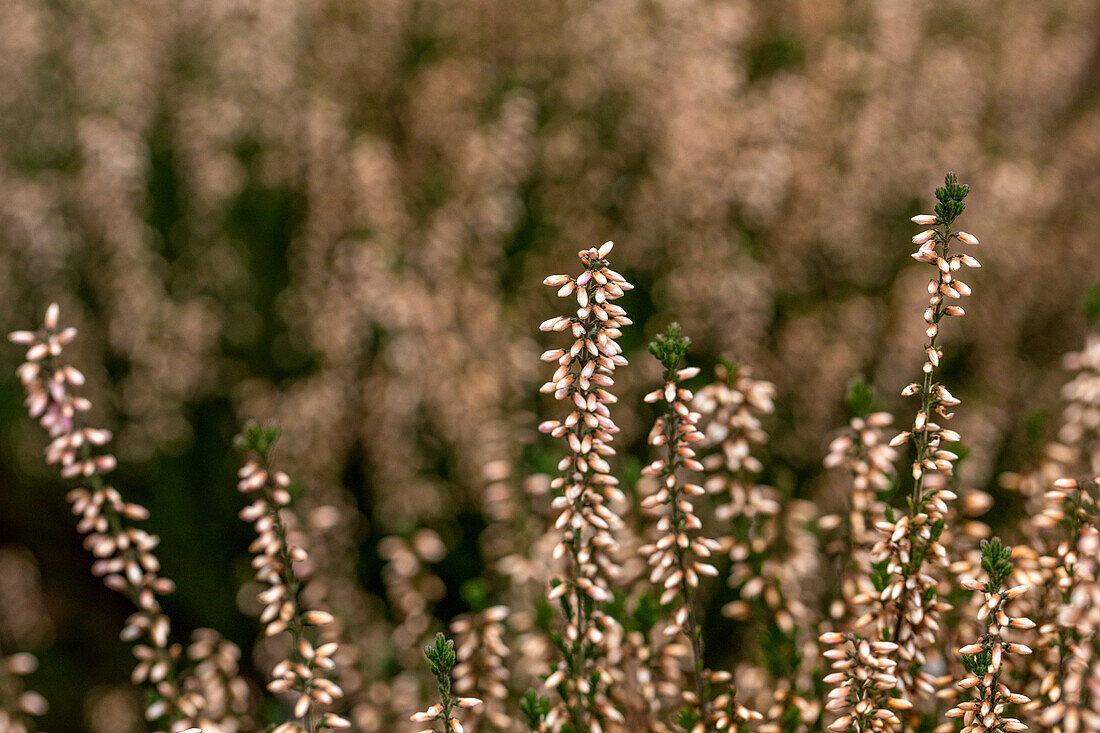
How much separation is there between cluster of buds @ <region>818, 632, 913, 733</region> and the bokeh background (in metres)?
2.52

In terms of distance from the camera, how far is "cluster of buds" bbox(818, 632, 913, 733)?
215 cm

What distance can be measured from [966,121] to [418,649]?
5.72 m

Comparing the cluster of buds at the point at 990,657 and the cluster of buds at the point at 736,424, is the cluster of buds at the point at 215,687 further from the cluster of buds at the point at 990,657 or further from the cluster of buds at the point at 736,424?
the cluster of buds at the point at 990,657

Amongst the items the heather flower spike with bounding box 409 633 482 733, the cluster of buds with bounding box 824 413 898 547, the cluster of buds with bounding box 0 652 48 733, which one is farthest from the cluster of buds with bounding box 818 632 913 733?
the cluster of buds with bounding box 0 652 48 733

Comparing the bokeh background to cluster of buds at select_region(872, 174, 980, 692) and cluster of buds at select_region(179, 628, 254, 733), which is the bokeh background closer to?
cluster of buds at select_region(179, 628, 254, 733)

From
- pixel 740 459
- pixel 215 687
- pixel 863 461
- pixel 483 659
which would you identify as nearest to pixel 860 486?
pixel 863 461

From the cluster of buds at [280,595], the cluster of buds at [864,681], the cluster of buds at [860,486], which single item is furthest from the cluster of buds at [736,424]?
the cluster of buds at [280,595]

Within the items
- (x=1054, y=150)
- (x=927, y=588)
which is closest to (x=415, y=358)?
(x=927, y=588)

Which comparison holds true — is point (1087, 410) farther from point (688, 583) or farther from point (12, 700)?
point (12, 700)

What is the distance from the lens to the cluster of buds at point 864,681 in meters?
2.15

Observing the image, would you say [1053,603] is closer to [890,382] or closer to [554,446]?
[554,446]

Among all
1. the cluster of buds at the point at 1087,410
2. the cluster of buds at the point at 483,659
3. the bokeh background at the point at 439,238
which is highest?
the bokeh background at the point at 439,238

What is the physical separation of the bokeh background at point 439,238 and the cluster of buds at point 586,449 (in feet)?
6.98

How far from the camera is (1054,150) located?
24.0 feet
